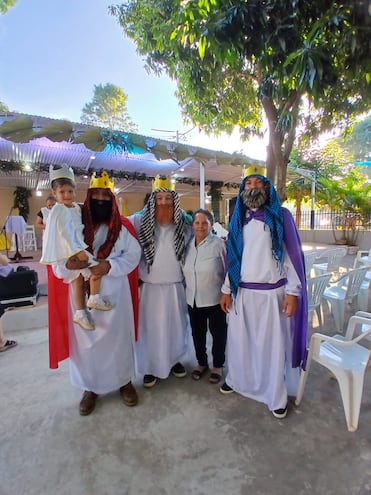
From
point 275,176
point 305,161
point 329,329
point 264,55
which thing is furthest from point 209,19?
point 305,161

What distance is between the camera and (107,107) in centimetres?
2795

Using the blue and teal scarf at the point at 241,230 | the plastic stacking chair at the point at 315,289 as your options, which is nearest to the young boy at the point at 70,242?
the blue and teal scarf at the point at 241,230

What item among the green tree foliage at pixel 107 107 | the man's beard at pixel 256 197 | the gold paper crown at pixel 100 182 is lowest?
the man's beard at pixel 256 197

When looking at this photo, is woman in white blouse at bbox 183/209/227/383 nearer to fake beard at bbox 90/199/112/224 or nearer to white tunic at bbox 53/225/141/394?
white tunic at bbox 53/225/141/394

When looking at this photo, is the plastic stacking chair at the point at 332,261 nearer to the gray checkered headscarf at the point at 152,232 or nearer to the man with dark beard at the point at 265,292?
the man with dark beard at the point at 265,292

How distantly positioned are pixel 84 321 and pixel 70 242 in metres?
0.53

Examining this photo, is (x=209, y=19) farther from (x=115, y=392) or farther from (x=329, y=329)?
(x=329, y=329)

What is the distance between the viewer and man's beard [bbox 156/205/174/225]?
6.95 ft

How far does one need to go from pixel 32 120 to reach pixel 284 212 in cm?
403

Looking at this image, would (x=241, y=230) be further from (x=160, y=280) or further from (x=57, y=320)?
(x=57, y=320)

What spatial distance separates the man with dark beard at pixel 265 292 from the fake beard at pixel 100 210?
2.87 feet

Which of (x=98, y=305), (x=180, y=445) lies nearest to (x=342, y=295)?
(x=180, y=445)

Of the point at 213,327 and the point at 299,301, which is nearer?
the point at 299,301

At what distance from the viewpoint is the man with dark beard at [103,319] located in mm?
1903
